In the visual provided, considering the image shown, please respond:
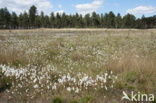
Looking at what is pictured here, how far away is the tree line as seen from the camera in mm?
106231

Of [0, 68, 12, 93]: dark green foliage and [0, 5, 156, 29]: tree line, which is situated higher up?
[0, 5, 156, 29]: tree line

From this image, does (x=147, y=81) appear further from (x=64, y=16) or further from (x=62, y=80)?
(x=64, y=16)

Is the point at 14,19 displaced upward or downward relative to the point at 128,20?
upward

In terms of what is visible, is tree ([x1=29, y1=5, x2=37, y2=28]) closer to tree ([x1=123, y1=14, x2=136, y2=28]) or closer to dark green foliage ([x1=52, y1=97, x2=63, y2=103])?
tree ([x1=123, y1=14, x2=136, y2=28])

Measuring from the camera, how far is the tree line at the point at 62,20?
10623cm

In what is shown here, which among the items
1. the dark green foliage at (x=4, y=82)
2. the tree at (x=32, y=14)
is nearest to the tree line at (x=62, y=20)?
the tree at (x=32, y=14)

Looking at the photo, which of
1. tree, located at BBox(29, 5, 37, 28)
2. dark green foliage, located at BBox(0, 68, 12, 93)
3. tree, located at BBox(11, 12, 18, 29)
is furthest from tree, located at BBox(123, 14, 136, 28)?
dark green foliage, located at BBox(0, 68, 12, 93)

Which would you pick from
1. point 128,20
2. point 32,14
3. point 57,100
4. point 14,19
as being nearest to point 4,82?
point 57,100

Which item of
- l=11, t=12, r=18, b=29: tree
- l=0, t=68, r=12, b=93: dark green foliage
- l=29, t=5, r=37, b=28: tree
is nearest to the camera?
l=0, t=68, r=12, b=93: dark green foliage

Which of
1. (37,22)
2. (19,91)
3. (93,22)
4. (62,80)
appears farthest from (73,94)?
(93,22)

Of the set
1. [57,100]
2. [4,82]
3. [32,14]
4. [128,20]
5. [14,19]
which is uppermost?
[32,14]

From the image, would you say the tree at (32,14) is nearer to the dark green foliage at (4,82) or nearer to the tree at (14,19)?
the tree at (14,19)

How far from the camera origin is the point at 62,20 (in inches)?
4473

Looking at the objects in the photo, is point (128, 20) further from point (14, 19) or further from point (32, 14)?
point (14, 19)
